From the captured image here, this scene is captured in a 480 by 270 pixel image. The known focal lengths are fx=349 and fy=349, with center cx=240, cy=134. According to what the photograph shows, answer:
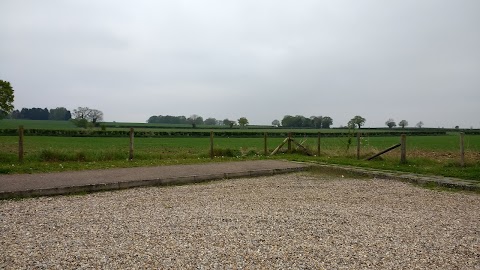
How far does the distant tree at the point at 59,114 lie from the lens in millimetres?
121312

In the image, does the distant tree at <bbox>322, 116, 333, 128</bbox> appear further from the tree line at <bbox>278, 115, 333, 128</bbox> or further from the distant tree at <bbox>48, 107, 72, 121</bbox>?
the distant tree at <bbox>48, 107, 72, 121</bbox>

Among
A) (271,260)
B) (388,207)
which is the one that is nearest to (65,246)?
(271,260)

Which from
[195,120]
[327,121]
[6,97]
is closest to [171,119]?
[195,120]

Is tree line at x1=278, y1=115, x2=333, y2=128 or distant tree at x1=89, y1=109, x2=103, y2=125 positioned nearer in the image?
distant tree at x1=89, y1=109, x2=103, y2=125

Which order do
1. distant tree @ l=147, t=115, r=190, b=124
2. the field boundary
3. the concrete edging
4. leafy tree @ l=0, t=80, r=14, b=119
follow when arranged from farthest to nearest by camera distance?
distant tree @ l=147, t=115, r=190, b=124 → leafy tree @ l=0, t=80, r=14, b=119 → the field boundary → the concrete edging

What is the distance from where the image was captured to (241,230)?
17.1 ft

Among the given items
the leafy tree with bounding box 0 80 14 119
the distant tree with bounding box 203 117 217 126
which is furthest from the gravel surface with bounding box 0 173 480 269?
the distant tree with bounding box 203 117 217 126

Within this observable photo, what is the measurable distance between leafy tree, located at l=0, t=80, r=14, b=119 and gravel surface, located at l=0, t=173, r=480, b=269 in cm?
1115

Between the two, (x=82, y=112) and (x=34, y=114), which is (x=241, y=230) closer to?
(x=82, y=112)

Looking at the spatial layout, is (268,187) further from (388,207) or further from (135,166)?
(135,166)

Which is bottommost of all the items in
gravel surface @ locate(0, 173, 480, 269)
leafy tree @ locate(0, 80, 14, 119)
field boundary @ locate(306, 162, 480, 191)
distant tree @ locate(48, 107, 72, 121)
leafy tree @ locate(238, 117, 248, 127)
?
gravel surface @ locate(0, 173, 480, 269)

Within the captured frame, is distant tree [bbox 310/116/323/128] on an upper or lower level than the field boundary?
upper

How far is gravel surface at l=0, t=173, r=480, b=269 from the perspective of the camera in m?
4.03

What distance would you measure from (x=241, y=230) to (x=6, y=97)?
15.8 metres
